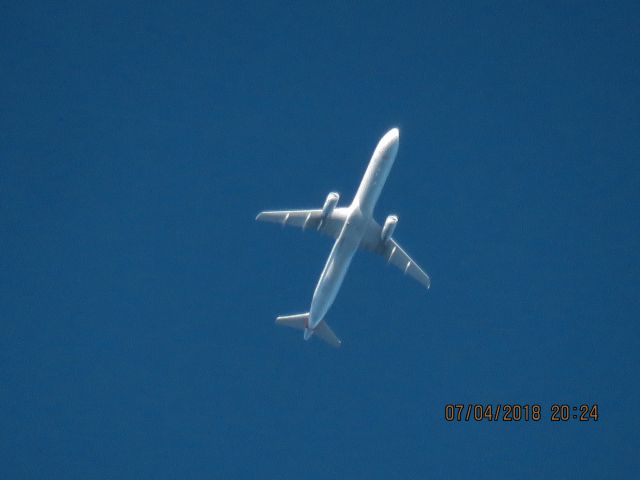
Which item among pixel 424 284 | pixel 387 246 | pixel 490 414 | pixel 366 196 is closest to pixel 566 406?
pixel 490 414

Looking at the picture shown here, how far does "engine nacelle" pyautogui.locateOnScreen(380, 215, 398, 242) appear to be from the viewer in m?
51.6

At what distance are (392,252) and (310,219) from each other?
21.1 feet

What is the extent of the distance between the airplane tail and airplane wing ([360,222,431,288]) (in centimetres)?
766

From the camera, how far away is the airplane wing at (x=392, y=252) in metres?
53.0

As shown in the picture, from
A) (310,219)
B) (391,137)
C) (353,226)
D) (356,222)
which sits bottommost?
(353,226)

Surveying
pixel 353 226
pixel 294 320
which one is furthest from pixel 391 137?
Answer: pixel 294 320

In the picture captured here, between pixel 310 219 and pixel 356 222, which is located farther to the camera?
pixel 310 219

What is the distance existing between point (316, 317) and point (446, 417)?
13551mm

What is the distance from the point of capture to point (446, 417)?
57.1 meters

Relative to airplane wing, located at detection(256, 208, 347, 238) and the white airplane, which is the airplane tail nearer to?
the white airplane

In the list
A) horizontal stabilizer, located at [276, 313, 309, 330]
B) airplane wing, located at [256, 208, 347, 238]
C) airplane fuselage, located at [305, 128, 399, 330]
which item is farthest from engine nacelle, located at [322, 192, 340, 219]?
horizontal stabilizer, located at [276, 313, 309, 330]

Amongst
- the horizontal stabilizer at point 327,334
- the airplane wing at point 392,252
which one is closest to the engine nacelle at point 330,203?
the airplane wing at point 392,252

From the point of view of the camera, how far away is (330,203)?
51.5 meters

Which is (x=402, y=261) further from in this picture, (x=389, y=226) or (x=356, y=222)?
(x=356, y=222)
